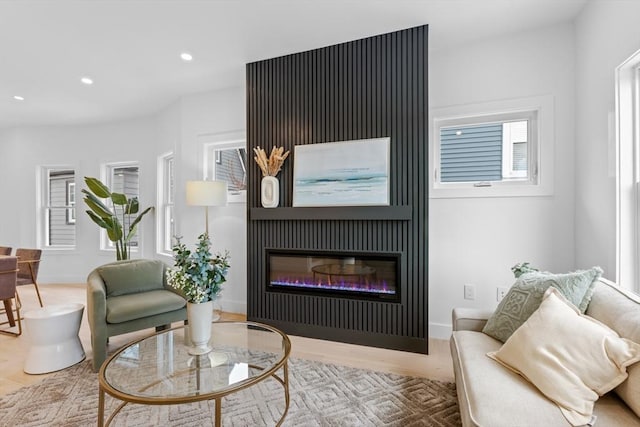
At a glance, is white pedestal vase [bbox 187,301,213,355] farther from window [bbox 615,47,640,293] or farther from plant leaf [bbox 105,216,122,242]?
plant leaf [bbox 105,216,122,242]

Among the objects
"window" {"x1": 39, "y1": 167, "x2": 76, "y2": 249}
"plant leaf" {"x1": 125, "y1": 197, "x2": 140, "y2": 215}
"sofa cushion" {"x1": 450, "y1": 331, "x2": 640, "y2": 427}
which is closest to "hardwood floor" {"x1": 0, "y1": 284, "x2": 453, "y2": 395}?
"sofa cushion" {"x1": 450, "y1": 331, "x2": 640, "y2": 427}

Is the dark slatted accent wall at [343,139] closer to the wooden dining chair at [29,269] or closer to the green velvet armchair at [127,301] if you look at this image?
the green velvet armchair at [127,301]

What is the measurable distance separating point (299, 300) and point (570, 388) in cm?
227

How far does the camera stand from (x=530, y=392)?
1.30 metres

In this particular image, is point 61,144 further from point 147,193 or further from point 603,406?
point 603,406

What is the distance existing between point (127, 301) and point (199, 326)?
123cm

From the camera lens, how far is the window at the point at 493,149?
280cm

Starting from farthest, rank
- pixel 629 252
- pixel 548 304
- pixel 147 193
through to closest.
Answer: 1. pixel 147 193
2. pixel 629 252
3. pixel 548 304

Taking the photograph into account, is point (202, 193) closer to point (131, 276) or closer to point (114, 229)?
point (131, 276)

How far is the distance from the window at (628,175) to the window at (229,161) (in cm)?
337

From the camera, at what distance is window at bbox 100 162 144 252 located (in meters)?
5.61

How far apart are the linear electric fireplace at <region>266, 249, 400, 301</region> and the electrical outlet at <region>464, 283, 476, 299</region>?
0.68m

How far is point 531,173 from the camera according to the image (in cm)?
288

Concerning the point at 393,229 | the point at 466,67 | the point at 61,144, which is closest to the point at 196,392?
the point at 393,229
